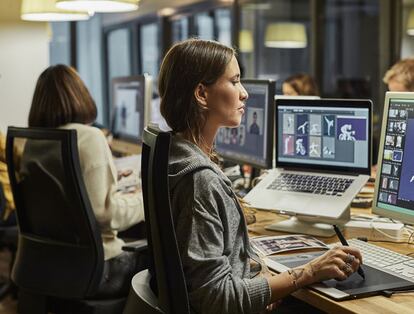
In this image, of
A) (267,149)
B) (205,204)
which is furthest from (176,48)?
(267,149)

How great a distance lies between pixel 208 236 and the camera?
154 cm

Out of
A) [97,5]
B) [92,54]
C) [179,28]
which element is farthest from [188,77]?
[92,54]

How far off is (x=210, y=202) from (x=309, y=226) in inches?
35.0

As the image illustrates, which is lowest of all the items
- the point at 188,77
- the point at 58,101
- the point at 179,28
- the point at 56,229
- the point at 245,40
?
the point at 56,229

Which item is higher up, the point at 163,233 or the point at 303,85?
the point at 303,85

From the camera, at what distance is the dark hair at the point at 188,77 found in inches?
65.4

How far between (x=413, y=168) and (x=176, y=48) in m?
0.78

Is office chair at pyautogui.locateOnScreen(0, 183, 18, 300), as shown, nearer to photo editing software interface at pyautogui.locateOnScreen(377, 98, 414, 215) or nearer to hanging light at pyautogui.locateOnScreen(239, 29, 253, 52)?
photo editing software interface at pyautogui.locateOnScreen(377, 98, 414, 215)

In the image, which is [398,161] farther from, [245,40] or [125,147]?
[245,40]

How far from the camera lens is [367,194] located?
9.72 feet

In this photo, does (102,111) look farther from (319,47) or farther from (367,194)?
(367,194)

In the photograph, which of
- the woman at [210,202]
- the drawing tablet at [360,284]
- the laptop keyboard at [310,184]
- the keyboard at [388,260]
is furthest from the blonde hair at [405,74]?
the woman at [210,202]

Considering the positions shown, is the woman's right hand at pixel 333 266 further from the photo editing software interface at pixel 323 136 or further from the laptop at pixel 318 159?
the photo editing software interface at pixel 323 136

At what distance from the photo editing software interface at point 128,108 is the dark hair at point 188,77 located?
6.78 feet
